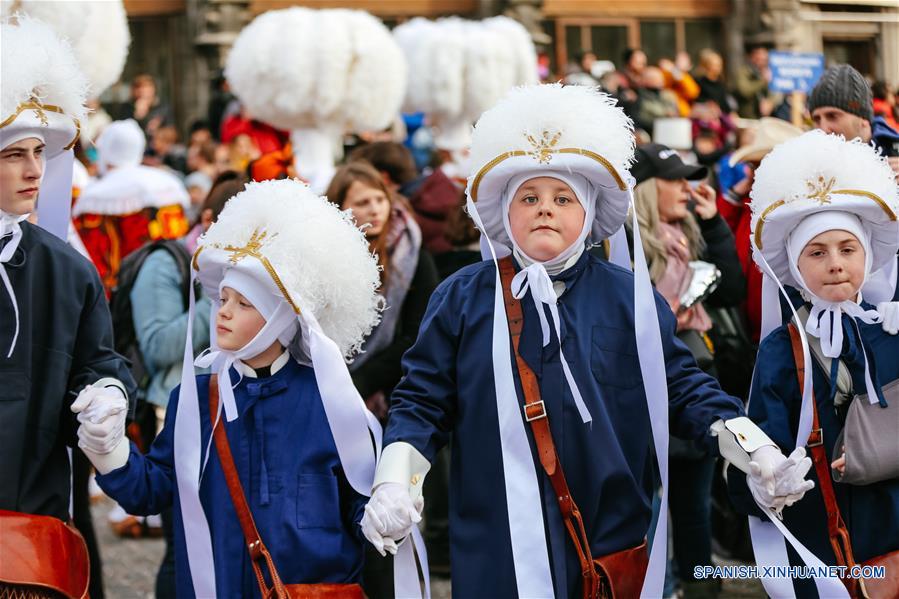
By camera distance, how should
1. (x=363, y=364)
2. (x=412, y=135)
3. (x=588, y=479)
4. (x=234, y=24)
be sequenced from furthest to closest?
(x=234, y=24), (x=412, y=135), (x=363, y=364), (x=588, y=479)

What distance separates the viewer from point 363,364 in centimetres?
529

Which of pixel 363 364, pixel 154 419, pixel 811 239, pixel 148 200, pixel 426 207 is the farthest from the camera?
pixel 148 200

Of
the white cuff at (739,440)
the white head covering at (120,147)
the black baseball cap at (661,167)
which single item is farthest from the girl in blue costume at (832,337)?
the white head covering at (120,147)

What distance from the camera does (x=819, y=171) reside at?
3824 mm

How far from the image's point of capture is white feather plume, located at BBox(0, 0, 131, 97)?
6.04 metres

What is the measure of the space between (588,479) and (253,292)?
3.43 ft

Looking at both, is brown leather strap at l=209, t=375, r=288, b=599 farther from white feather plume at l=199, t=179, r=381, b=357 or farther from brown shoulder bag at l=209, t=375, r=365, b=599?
white feather plume at l=199, t=179, r=381, b=357

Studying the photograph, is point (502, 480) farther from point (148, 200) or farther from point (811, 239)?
point (148, 200)

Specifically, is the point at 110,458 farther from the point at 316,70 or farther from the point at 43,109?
the point at 316,70

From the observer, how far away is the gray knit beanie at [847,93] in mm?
5055

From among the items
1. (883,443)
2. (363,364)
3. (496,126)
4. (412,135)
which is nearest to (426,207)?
(363,364)

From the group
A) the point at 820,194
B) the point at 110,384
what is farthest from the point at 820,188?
the point at 110,384

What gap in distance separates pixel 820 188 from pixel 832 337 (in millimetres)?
431

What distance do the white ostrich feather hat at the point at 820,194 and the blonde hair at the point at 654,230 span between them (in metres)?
1.17
